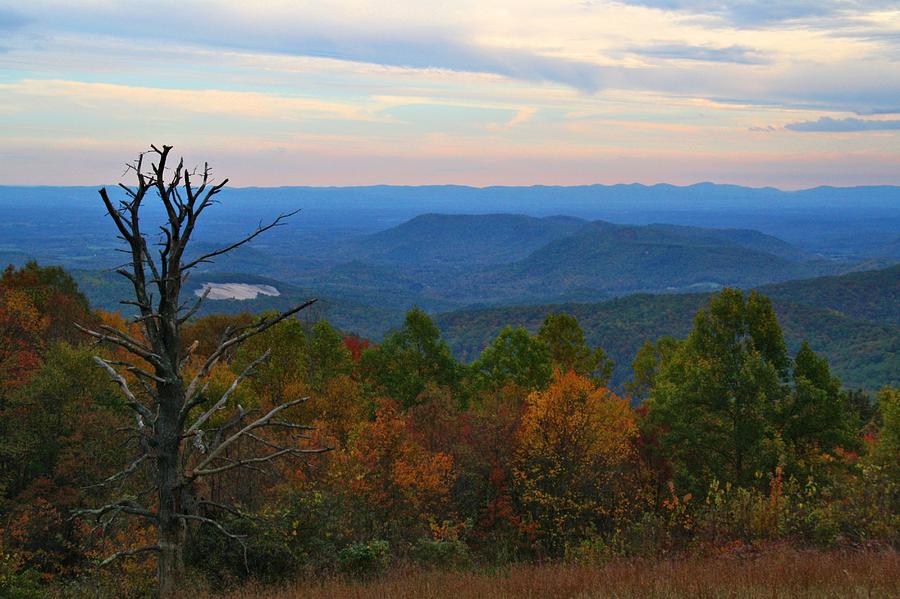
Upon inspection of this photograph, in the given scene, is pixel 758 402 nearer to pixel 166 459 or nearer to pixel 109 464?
pixel 166 459

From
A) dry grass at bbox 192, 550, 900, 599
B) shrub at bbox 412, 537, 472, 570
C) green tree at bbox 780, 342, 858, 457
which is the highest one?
dry grass at bbox 192, 550, 900, 599

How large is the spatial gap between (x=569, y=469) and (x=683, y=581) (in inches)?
→ 530

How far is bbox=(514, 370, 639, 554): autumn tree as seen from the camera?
74.9ft

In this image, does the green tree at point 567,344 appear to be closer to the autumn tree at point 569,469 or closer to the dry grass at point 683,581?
the autumn tree at point 569,469

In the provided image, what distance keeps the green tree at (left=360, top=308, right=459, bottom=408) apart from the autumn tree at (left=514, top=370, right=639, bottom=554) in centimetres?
1588

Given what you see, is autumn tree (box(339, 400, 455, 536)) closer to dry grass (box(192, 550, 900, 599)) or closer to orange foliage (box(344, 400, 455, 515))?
orange foliage (box(344, 400, 455, 515))

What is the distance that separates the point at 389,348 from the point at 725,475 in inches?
877

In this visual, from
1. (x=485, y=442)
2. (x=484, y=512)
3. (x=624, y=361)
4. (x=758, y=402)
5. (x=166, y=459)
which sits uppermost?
(x=166, y=459)

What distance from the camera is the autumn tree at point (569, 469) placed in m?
22.8

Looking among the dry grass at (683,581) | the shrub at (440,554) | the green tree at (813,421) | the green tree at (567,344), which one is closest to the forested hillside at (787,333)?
the green tree at (567,344)

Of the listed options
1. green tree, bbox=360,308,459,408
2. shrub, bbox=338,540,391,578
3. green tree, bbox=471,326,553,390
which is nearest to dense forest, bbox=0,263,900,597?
shrub, bbox=338,540,391,578

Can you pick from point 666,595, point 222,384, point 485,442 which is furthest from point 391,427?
point 666,595

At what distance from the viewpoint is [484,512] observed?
24406 mm

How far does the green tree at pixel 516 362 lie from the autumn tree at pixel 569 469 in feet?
43.6
